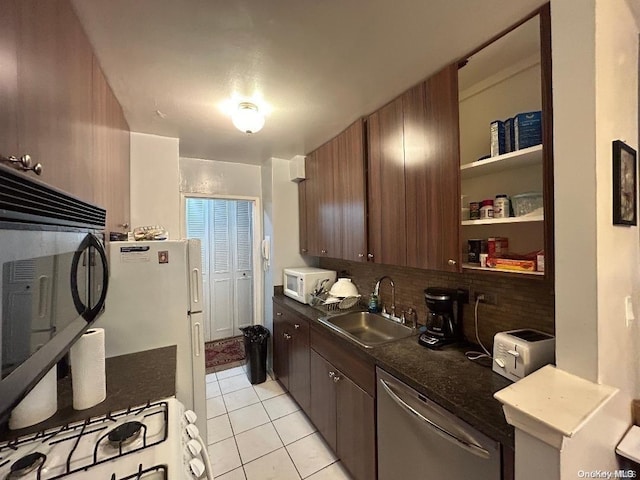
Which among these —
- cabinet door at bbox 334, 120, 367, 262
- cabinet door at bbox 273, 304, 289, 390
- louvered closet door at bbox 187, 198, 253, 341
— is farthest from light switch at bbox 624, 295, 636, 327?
louvered closet door at bbox 187, 198, 253, 341

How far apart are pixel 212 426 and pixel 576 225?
2.74m

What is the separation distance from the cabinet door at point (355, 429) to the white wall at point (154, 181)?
2.03 m

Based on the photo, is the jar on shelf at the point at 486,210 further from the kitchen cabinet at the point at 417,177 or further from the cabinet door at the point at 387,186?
the cabinet door at the point at 387,186

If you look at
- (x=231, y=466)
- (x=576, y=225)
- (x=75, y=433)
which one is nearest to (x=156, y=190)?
(x=75, y=433)

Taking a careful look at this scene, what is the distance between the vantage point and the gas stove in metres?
0.76

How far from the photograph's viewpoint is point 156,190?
98.1 inches

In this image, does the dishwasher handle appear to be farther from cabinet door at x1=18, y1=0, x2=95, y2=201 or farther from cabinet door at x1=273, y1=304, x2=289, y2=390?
cabinet door at x1=18, y1=0, x2=95, y2=201

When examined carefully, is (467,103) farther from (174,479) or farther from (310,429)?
(310,429)

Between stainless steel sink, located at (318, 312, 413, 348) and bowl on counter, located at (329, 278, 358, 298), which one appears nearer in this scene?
stainless steel sink, located at (318, 312, 413, 348)

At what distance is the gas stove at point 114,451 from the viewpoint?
29.9 inches

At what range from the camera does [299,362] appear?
2.42 m

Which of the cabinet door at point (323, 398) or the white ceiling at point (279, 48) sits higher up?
the white ceiling at point (279, 48)

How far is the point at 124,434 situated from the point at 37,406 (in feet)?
1.67

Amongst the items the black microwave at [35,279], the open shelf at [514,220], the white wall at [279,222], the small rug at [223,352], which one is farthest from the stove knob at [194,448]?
the small rug at [223,352]
